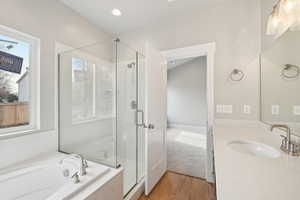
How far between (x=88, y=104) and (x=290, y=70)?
2.64 meters

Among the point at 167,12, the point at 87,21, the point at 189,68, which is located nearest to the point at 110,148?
the point at 87,21

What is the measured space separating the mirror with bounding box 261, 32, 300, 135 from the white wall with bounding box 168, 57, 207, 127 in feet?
12.4

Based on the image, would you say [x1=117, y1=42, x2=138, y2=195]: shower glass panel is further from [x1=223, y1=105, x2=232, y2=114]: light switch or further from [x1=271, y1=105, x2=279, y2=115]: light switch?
A: [x1=271, y1=105, x2=279, y2=115]: light switch

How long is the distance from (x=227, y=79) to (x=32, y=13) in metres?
2.68

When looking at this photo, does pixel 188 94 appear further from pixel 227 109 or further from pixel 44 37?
pixel 44 37

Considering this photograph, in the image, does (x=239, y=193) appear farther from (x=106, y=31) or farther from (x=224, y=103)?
(x=106, y=31)

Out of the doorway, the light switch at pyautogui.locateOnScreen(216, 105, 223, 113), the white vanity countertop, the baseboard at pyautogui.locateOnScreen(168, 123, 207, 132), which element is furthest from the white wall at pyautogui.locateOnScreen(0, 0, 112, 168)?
the baseboard at pyautogui.locateOnScreen(168, 123, 207, 132)

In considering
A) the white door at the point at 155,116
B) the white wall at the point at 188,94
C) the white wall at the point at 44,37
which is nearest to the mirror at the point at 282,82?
the white door at the point at 155,116

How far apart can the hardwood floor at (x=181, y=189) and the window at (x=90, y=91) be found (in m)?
1.38

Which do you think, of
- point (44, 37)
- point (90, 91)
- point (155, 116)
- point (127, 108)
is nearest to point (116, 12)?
point (44, 37)

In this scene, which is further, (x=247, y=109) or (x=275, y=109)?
(x=247, y=109)

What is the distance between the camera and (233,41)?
Result: 1.86m

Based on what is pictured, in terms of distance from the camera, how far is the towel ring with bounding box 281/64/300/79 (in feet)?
3.77

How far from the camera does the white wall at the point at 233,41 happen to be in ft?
5.84
